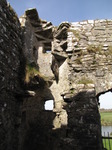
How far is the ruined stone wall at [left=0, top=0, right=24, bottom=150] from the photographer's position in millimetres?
3695

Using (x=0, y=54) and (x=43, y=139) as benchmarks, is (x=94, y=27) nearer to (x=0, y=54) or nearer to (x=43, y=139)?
(x=0, y=54)

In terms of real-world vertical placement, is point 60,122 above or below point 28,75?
below

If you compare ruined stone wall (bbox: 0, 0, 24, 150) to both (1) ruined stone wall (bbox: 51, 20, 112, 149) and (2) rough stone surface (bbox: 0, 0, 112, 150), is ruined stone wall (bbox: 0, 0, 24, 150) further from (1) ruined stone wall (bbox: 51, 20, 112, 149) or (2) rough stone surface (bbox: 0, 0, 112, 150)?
(1) ruined stone wall (bbox: 51, 20, 112, 149)

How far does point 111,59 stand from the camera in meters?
4.47

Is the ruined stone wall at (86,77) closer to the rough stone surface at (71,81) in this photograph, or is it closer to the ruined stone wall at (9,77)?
the rough stone surface at (71,81)

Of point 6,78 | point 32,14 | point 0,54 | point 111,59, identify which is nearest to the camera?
point 0,54

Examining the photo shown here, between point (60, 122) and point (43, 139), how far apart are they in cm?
117

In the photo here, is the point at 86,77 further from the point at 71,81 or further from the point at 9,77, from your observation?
the point at 9,77

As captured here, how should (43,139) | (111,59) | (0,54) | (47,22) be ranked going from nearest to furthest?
(0,54), (111,59), (43,139), (47,22)

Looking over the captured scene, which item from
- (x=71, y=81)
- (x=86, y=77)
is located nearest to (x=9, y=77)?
(x=71, y=81)

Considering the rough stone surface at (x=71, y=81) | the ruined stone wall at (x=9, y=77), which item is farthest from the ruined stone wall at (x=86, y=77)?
the ruined stone wall at (x=9, y=77)

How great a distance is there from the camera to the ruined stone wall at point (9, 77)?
370 cm

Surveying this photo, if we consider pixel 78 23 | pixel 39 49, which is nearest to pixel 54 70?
pixel 39 49

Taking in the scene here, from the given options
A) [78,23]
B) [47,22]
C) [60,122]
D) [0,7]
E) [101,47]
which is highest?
[47,22]
